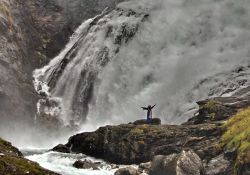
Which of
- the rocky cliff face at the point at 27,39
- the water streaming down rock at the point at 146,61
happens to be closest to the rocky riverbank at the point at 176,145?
the water streaming down rock at the point at 146,61

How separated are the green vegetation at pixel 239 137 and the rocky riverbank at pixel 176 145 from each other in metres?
0.08

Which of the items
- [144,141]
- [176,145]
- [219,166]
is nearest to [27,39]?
[144,141]

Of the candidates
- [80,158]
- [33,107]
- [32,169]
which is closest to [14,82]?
[33,107]

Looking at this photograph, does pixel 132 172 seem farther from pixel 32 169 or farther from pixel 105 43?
pixel 105 43

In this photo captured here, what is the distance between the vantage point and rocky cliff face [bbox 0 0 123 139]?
1930 inches

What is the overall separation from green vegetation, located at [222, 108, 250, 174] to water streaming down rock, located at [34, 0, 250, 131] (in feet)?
49.2

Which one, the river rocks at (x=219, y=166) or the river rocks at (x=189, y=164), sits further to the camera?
the river rocks at (x=219, y=166)

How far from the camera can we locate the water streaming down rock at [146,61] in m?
47.4

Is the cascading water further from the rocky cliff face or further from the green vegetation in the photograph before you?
the green vegetation

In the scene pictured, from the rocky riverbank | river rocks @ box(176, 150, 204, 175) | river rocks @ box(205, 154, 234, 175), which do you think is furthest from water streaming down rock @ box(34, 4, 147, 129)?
river rocks @ box(176, 150, 204, 175)

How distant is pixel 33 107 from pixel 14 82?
344 centimetres

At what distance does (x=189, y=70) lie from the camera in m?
49.1

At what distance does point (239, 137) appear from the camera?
24.0 metres

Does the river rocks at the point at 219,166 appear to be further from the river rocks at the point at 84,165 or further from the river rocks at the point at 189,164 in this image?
Result: the river rocks at the point at 84,165
